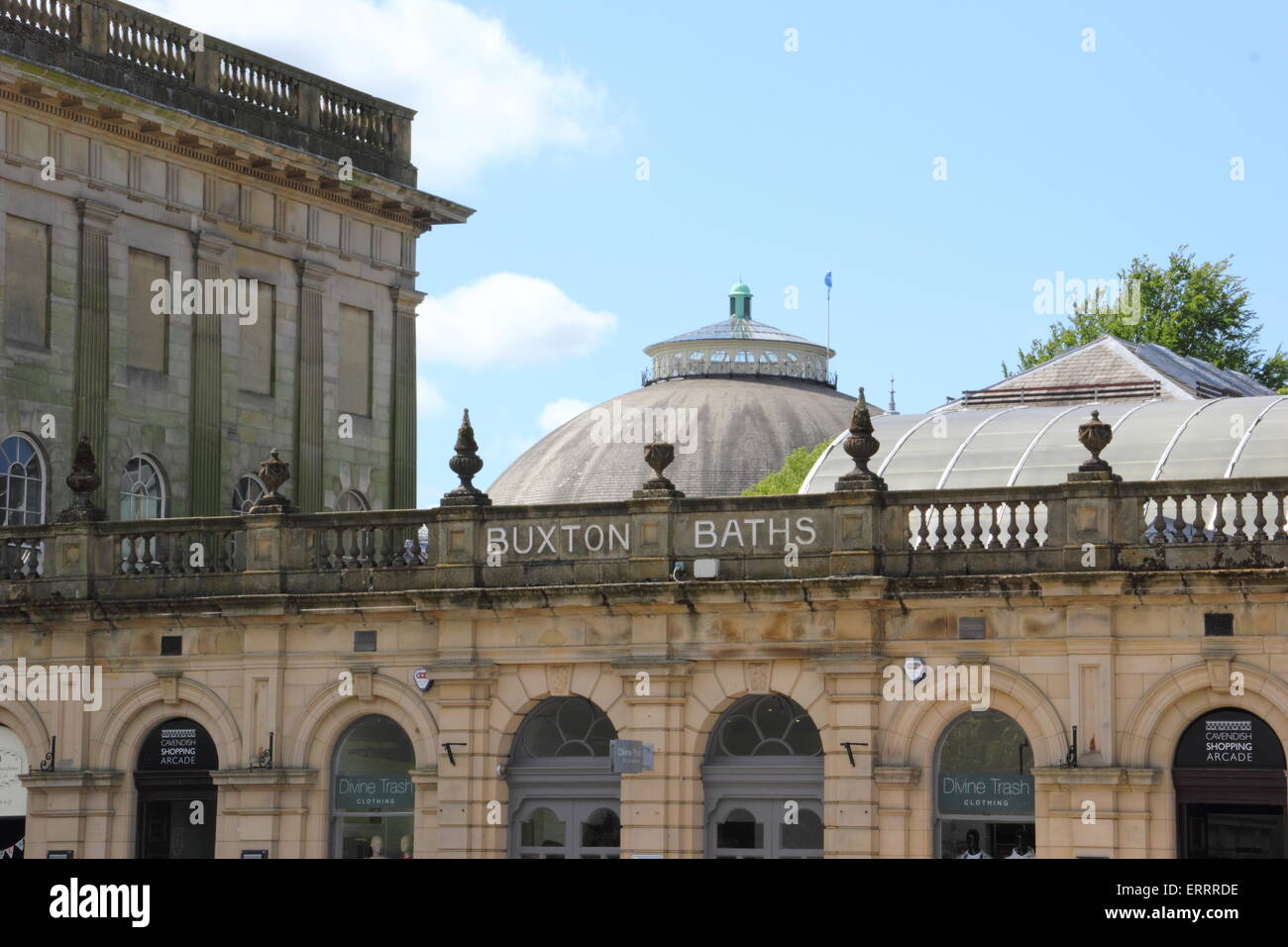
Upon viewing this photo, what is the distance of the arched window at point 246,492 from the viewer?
4750cm

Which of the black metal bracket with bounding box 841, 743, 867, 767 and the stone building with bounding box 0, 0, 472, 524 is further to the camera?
the stone building with bounding box 0, 0, 472, 524

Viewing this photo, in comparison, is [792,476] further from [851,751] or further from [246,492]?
[851,751]

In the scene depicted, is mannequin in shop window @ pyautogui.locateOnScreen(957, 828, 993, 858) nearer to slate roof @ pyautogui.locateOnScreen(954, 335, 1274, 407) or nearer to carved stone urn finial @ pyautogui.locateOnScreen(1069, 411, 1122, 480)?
carved stone urn finial @ pyautogui.locateOnScreen(1069, 411, 1122, 480)

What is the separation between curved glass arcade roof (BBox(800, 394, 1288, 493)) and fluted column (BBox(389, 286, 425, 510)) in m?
14.5

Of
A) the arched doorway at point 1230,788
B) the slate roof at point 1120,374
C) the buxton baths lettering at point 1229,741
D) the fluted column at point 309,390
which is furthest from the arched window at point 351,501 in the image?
the buxton baths lettering at point 1229,741

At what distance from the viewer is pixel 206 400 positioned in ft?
154

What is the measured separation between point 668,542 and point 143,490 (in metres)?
14.8

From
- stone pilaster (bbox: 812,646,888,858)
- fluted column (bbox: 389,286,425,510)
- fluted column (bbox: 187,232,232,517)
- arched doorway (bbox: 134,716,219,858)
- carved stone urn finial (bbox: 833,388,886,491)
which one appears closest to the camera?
stone pilaster (bbox: 812,646,888,858)

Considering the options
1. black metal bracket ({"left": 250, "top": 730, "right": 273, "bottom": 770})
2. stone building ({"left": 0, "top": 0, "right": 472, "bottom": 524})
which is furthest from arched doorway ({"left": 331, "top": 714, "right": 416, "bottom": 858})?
stone building ({"left": 0, "top": 0, "right": 472, "bottom": 524})

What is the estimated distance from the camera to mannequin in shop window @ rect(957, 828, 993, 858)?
32938 millimetres

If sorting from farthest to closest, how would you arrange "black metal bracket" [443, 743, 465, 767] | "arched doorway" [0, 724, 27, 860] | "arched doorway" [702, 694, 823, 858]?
"arched doorway" [0, 724, 27, 860]
"black metal bracket" [443, 743, 465, 767]
"arched doorway" [702, 694, 823, 858]

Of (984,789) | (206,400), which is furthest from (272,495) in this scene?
(984,789)
